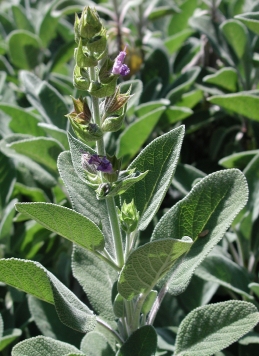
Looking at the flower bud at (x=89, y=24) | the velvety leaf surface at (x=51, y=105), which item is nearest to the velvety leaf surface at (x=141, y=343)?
the flower bud at (x=89, y=24)

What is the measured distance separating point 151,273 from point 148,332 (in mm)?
184

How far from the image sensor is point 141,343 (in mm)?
1314

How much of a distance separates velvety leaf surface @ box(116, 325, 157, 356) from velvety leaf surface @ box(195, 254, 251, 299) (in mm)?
389

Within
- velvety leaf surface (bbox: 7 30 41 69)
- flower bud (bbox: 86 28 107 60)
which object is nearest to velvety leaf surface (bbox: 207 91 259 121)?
flower bud (bbox: 86 28 107 60)

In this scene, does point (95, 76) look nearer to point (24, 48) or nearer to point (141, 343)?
point (141, 343)

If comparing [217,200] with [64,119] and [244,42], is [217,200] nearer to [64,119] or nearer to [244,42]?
[64,119]

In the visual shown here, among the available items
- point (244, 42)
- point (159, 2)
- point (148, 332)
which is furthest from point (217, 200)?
point (159, 2)

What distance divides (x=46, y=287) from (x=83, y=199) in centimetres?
25

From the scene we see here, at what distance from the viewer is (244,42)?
2.32 meters

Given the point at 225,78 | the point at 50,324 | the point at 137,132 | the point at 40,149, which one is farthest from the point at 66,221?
the point at 225,78

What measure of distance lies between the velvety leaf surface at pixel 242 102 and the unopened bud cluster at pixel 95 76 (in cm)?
85

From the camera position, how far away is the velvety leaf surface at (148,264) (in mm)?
1132

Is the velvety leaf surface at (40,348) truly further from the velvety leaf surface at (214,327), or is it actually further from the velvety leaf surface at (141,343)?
the velvety leaf surface at (214,327)

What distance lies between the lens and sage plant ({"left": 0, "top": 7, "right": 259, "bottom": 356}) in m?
1.15
